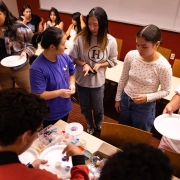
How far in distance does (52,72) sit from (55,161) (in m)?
0.69

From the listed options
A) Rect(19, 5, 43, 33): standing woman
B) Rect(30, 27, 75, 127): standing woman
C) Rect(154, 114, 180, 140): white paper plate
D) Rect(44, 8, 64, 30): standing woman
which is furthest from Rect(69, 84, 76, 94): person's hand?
Rect(19, 5, 43, 33): standing woman

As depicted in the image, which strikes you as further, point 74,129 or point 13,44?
point 13,44

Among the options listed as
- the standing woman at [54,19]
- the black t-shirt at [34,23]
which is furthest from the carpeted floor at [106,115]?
the black t-shirt at [34,23]

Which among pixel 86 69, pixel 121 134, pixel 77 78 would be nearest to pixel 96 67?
pixel 86 69

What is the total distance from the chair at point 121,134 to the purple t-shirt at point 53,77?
45 centimetres

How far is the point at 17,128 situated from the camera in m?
0.87

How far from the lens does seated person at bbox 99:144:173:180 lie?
615 mm

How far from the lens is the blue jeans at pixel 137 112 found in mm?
1808

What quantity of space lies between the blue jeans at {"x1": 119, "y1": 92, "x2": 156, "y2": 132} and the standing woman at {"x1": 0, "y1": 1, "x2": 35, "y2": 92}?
1.32m

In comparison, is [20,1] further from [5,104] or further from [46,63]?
[5,104]

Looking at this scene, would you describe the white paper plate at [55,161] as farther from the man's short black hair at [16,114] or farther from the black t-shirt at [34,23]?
the black t-shirt at [34,23]

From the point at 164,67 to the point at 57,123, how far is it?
1018 mm

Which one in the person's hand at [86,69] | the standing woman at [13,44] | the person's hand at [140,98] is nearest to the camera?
the person's hand at [140,98]

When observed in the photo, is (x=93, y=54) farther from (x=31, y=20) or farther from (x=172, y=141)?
(x=31, y=20)
